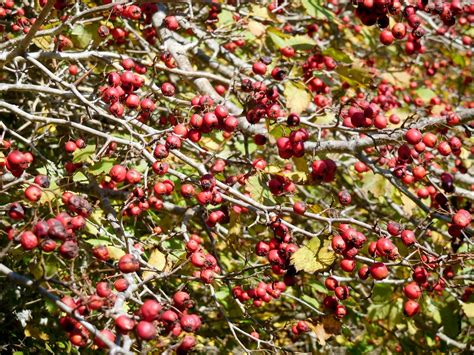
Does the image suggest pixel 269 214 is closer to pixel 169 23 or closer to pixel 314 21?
pixel 169 23

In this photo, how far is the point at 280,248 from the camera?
9.83 ft

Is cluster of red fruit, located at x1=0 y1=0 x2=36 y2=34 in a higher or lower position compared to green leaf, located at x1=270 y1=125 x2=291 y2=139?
higher

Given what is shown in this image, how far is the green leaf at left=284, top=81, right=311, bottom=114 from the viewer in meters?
3.78

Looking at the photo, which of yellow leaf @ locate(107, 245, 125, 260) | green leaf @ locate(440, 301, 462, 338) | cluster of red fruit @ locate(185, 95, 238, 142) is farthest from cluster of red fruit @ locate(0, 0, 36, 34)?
green leaf @ locate(440, 301, 462, 338)

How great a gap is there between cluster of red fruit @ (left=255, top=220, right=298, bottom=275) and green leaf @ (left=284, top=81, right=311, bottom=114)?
3.73ft

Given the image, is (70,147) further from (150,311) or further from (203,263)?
(150,311)

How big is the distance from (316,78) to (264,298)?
7.34 feet

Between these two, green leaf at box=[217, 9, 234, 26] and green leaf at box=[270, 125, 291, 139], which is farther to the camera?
green leaf at box=[217, 9, 234, 26]

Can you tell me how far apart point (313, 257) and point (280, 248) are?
0.26 metres

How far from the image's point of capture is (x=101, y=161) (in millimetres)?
3354

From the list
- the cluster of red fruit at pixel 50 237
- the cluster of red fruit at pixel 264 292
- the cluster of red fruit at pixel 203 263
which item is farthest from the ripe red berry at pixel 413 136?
the cluster of red fruit at pixel 50 237

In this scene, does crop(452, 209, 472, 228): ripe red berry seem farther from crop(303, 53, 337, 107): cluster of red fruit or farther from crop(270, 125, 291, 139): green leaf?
crop(303, 53, 337, 107): cluster of red fruit

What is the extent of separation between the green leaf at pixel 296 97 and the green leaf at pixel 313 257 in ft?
4.16

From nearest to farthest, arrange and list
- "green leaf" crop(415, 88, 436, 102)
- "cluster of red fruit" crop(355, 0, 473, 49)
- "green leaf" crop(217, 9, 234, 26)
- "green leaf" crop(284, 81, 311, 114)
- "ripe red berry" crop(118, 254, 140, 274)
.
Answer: "ripe red berry" crop(118, 254, 140, 274) < "cluster of red fruit" crop(355, 0, 473, 49) < "green leaf" crop(284, 81, 311, 114) < "green leaf" crop(217, 9, 234, 26) < "green leaf" crop(415, 88, 436, 102)
